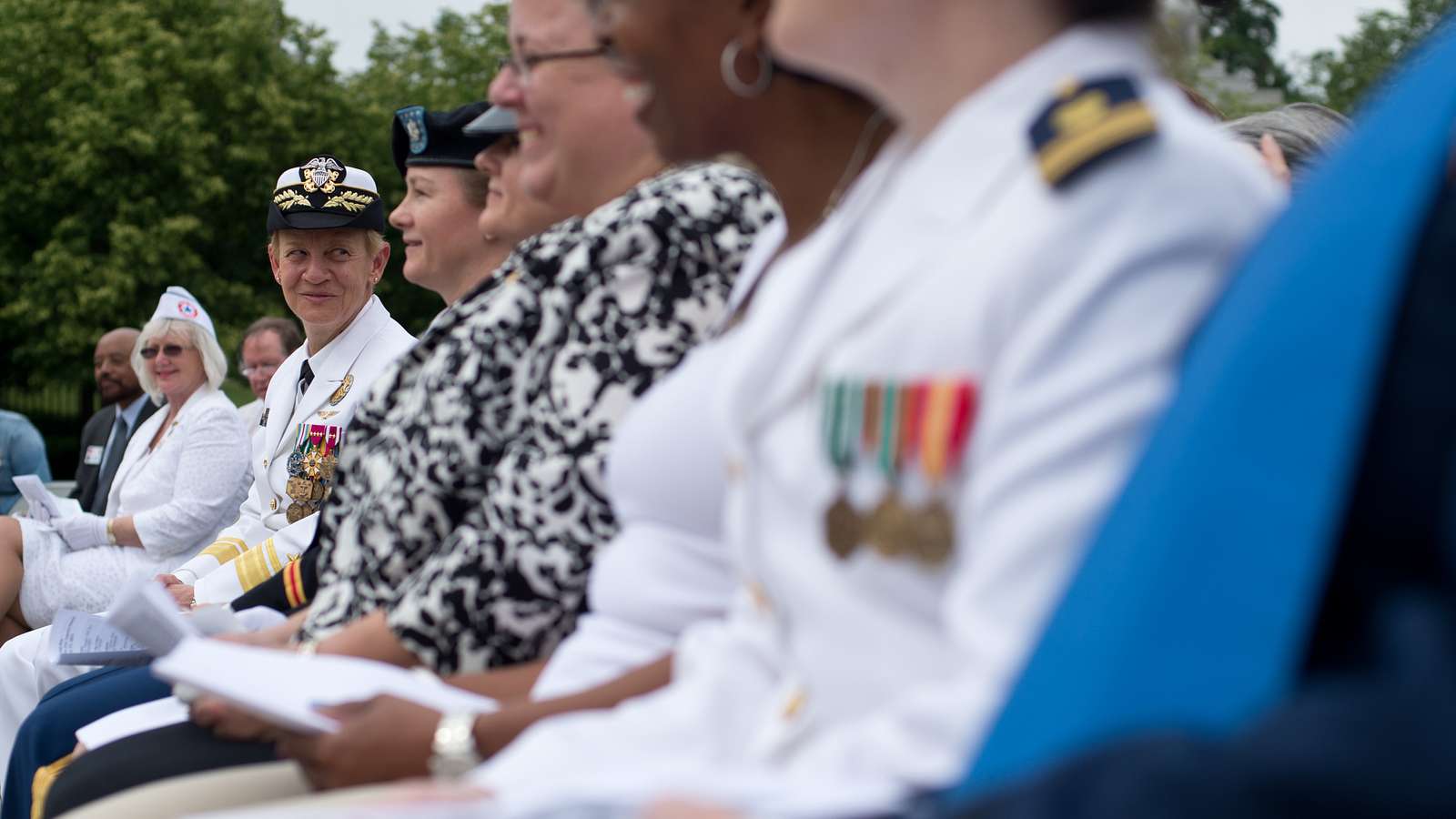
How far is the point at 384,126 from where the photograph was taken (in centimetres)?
3219

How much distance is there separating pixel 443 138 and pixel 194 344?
12.2 ft

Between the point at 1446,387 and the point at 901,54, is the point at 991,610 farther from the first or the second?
the point at 901,54

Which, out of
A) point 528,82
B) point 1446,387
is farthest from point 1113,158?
point 528,82

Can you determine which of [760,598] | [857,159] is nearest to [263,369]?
[857,159]

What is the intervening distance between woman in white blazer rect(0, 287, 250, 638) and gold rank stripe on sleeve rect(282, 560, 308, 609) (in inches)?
113

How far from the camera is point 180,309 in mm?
8469

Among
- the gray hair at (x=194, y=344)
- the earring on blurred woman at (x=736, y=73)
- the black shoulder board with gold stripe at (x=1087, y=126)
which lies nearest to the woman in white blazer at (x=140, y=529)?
the gray hair at (x=194, y=344)

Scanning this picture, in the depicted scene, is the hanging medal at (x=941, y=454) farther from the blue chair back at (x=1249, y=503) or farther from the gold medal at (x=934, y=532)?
the blue chair back at (x=1249, y=503)

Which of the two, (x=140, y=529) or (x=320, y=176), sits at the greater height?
(x=320, y=176)

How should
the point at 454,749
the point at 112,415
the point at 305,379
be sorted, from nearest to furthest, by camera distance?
the point at 454,749 < the point at 305,379 < the point at 112,415

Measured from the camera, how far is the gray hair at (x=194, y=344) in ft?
25.1

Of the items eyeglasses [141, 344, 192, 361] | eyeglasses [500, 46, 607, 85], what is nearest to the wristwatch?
eyeglasses [500, 46, 607, 85]

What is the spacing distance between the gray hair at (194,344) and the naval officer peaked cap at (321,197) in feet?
5.69

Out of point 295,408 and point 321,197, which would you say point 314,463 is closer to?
point 295,408
